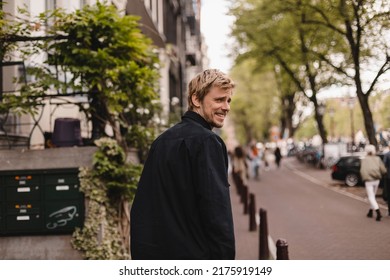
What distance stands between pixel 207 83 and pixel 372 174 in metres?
2.24

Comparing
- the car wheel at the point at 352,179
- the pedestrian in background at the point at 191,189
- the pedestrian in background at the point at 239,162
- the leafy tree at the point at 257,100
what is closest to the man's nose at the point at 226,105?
the pedestrian in background at the point at 191,189

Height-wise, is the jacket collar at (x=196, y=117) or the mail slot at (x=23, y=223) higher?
the jacket collar at (x=196, y=117)

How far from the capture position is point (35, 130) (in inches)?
215

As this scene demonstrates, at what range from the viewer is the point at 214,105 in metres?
2.30

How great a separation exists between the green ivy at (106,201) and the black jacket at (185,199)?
2980 mm

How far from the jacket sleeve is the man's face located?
0.23 meters

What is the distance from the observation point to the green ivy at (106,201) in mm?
5148

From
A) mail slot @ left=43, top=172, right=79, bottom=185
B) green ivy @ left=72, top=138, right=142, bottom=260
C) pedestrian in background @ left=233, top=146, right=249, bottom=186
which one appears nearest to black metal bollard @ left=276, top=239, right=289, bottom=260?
green ivy @ left=72, top=138, right=142, bottom=260

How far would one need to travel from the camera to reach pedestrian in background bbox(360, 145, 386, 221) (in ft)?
12.3

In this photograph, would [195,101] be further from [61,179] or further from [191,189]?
[61,179]

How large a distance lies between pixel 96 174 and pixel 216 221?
11.3 feet

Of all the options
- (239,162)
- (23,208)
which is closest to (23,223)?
(23,208)

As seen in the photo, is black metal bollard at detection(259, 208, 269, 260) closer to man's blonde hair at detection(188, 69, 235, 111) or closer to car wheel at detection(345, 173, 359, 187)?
car wheel at detection(345, 173, 359, 187)

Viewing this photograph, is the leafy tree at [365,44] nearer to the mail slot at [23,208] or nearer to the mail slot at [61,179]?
the mail slot at [61,179]
